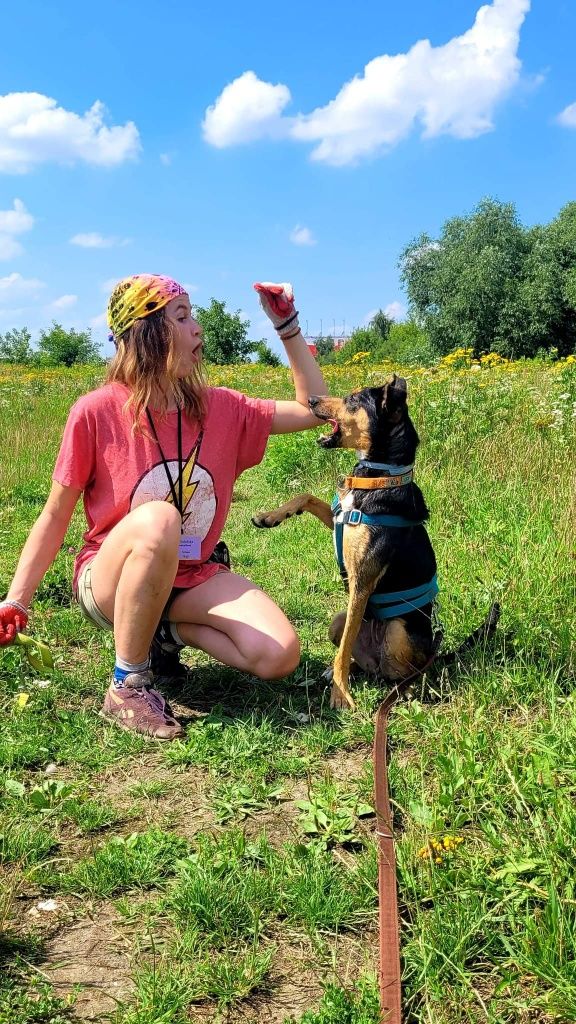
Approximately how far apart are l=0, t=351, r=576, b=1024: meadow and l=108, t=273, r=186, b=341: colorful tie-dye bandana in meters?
1.83

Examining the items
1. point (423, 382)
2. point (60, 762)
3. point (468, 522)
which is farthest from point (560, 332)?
point (60, 762)

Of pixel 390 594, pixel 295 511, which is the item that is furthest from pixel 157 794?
pixel 295 511

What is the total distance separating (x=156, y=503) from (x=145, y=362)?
68 centimetres

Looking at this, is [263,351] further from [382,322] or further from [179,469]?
[382,322]

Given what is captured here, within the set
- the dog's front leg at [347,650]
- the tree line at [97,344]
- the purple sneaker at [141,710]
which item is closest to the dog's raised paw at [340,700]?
the dog's front leg at [347,650]

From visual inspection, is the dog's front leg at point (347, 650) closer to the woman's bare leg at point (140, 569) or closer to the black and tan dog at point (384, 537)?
the black and tan dog at point (384, 537)

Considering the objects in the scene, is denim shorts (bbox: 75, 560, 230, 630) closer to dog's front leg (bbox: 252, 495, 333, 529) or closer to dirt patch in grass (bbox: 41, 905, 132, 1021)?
dog's front leg (bbox: 252, 495, 333, 529)

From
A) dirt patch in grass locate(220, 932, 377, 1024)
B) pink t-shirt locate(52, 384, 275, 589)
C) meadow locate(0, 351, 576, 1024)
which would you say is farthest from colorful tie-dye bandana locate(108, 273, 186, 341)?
dirt patch in grass locate(220, 932, 377, 1024)

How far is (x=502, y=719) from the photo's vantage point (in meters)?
2.91

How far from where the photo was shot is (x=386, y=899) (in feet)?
6.67

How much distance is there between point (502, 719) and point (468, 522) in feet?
8.15

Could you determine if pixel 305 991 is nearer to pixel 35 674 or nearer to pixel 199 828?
pixel 199 828

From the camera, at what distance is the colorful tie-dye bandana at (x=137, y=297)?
10.9 feet

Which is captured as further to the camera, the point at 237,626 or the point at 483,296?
the point at 483,296
